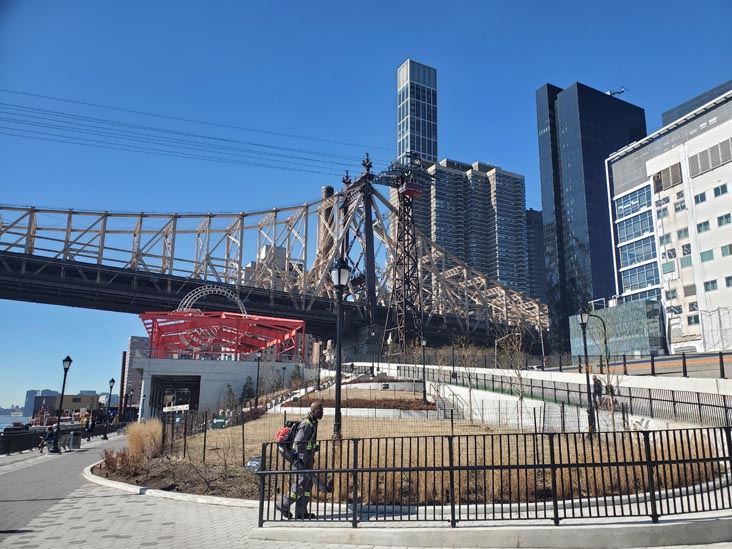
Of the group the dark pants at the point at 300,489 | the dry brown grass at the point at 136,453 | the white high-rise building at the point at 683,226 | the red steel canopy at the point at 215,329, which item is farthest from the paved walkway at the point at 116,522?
the white high-rise building at the point at 683,226

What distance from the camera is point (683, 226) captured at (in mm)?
67938

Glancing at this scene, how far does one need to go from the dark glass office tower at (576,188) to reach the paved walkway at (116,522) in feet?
500

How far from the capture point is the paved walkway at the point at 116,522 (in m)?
8.73

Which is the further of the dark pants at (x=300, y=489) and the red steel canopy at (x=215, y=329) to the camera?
the red steel canopy at (x=215, y=329)

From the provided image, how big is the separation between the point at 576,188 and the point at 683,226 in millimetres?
106925

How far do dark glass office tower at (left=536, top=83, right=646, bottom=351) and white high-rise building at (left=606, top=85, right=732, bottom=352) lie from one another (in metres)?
76.3

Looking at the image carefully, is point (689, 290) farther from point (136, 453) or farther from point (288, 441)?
point (288, 441)

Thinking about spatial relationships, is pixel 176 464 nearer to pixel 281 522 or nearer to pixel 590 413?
pixel 281 522

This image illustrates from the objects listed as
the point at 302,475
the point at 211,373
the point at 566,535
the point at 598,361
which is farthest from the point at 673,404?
the point at 211,373

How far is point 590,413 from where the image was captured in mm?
20266

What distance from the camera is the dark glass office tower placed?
16475cm

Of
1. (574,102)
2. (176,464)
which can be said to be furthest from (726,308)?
(574,102)

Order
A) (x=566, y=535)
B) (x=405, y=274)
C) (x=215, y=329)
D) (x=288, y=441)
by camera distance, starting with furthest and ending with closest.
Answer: (x=405, y=274)
(x=215, y=329)
(x=288, y=441)
(x=566, y=535)

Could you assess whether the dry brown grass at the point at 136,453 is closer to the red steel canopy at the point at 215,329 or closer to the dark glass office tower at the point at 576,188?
the red steel canopy at the point at 215,329
